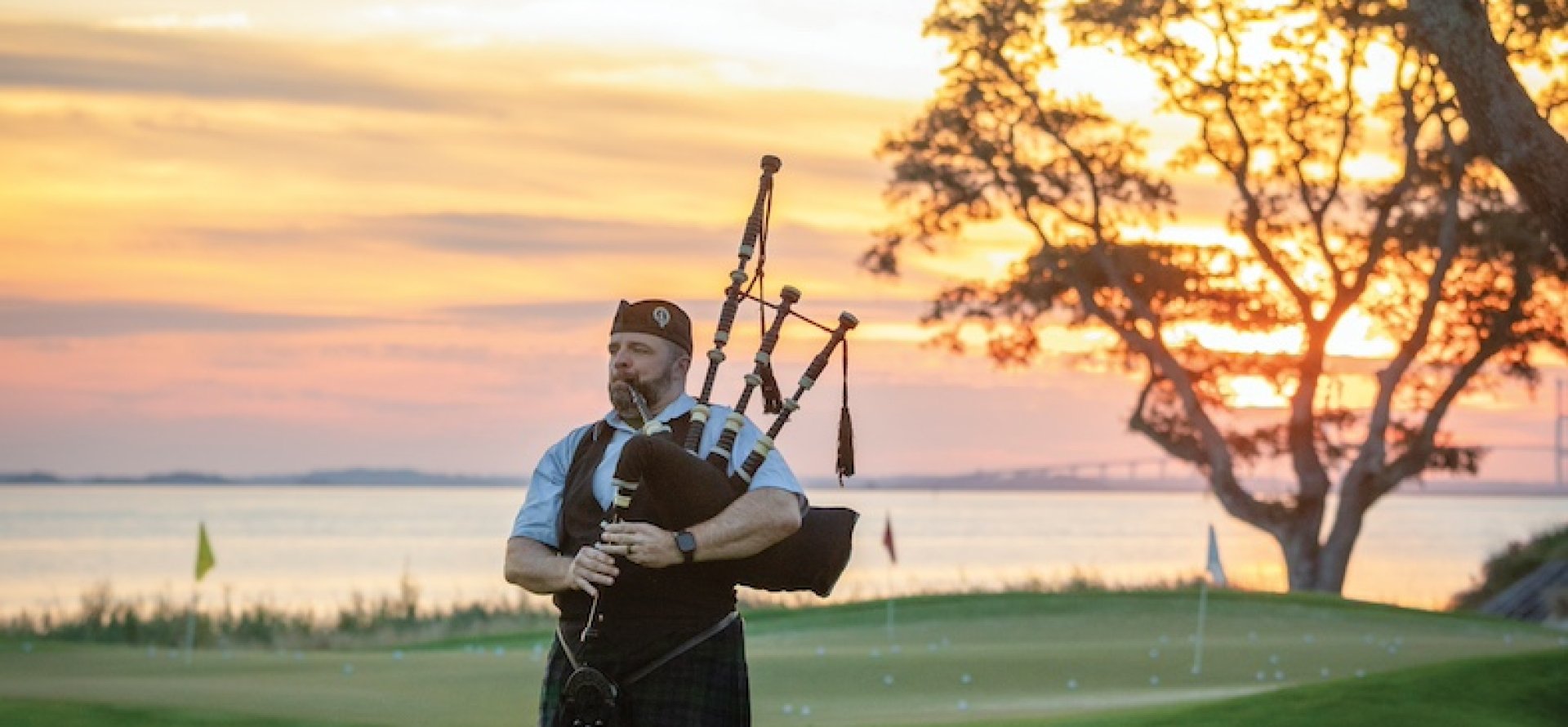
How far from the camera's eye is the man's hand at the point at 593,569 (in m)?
6.27

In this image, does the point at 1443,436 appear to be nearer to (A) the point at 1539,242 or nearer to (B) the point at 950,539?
(A) the point at 1539,242

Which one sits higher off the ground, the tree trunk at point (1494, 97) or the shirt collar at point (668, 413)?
the tree trunk at point (1494, 97)

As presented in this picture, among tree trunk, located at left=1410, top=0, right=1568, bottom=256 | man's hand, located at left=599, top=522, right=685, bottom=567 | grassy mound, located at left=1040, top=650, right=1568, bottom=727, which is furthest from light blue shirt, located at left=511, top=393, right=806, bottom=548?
grassy mound, located at left=1040, top=650, right=1568, bottom=727

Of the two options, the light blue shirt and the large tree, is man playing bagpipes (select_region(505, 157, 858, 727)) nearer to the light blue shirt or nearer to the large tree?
the light blue shirt

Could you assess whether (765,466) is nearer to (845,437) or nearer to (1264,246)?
(845,437)

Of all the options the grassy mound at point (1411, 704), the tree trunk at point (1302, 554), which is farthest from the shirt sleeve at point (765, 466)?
the tree trunk at point (1302, 554)

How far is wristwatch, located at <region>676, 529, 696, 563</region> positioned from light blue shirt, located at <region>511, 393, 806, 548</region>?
0.23 m

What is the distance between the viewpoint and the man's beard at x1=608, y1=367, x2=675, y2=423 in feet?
21.5

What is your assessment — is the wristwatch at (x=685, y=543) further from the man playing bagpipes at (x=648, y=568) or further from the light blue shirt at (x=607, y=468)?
the light blue shirt at (x=607, y=468)

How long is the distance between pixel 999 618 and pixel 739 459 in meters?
20.5

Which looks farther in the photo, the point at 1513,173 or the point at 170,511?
the point at 170,511

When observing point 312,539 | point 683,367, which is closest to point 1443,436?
point 683,367

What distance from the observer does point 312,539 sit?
308 feet

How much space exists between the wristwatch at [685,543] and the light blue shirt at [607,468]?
226mm
